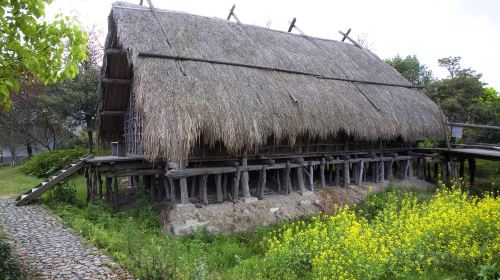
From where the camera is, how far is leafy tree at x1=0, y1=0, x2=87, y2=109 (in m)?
4.25

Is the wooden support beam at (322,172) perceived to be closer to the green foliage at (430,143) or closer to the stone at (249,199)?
the stone at (249,199)

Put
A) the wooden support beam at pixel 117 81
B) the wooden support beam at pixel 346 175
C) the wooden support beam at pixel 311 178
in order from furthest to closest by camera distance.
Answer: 1. the wooden support beam at pixel 346 175
2. the wooden support beam at pixel 311 178
3. the wooden support beam at pixel 117 81

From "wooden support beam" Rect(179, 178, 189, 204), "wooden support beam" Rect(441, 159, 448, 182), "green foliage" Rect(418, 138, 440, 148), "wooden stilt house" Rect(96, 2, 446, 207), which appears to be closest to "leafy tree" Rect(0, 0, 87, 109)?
"wooden stilt house" Rect(96, 2, 446, 207)

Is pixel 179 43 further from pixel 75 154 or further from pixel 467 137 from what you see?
pixel 467 137

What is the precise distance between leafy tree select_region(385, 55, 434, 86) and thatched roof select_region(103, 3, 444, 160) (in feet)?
28.7

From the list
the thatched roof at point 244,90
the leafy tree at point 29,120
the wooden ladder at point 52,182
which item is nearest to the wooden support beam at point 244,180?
the thatched roof at point 244,90

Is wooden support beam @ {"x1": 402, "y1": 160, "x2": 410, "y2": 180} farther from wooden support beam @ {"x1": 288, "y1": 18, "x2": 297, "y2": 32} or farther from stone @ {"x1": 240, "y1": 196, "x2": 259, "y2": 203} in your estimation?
stone @ {"x1": 240, "y1": 196, "x2": 259, "y2": 203}

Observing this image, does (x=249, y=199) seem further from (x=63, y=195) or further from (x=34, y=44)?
(x=34, y=44)

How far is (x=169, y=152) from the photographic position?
8.70 metres

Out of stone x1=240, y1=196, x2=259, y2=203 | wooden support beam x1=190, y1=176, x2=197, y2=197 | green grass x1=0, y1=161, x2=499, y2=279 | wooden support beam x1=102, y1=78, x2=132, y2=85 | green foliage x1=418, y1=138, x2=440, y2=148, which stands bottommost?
green grass x1=0, y1=161, x2=499, y2=279

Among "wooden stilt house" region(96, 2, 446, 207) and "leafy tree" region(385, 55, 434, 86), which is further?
"leafy tree" region(385, 55, 434, 86)

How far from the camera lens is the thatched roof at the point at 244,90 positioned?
356 inches

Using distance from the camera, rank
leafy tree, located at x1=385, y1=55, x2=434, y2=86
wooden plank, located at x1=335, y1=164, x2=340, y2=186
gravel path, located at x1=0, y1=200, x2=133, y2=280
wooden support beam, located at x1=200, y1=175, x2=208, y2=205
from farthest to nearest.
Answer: leafy tree, located at x1=385, y1=55, x2=434, y2=86 < wooden plank, located at x1=335, y1=164, x2=340, y2=186 < wooden support beam, located at x1=200, y1=175, x2=208, y2=205 < gravel path, located at x1=0, y1=200, x2=133, y2=280

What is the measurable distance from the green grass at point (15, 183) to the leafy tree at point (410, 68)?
2100 cm
